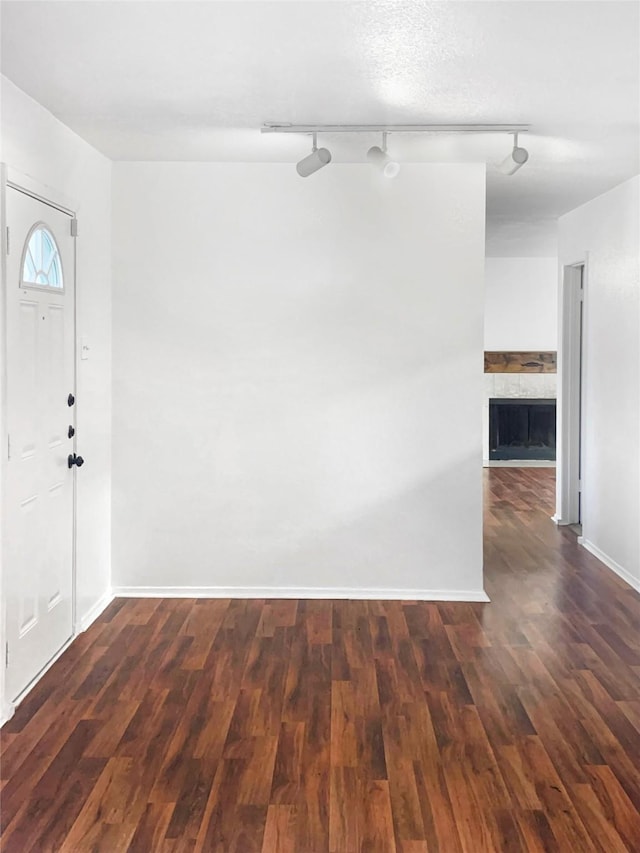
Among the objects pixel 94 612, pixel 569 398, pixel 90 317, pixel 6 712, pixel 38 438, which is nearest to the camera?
pixel 6 712

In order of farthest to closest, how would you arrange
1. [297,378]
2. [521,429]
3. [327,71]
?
[521,429], [297,378], [327,71]

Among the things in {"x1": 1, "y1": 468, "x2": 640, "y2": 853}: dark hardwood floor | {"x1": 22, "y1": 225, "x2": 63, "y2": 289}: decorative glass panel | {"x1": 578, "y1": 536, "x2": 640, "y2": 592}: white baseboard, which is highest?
{"x1": 22, "y1": 225, "x2": 63, "y2": 289}: decorative glass panel

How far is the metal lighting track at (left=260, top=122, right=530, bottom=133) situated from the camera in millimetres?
3768

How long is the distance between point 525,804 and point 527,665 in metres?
→ 1.21

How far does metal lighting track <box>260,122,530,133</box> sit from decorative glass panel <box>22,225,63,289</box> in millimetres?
1153

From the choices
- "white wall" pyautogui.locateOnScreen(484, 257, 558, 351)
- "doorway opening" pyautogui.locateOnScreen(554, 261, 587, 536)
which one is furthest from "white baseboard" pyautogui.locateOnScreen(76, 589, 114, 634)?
"white wall" pyautogui.locateOnScreen(484, 257, 558, 351)

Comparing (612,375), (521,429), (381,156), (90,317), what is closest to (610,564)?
(612,375)

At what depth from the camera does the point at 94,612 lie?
441 centimetres

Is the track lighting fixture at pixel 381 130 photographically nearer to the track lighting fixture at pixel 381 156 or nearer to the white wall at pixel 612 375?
the track lighting fixture at pixel 381 156

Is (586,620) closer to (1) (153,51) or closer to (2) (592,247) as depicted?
(2) (592,247)

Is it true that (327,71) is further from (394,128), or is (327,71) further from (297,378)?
(297,378)

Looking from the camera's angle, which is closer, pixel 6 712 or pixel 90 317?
pixel 6 712

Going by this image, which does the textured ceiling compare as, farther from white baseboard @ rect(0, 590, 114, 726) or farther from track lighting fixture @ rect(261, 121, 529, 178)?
white baseboard @ rect(0, 590, 114, 726)

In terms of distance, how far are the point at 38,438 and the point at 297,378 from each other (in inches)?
64.6
